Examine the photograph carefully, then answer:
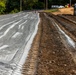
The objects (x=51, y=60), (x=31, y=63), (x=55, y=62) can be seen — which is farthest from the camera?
(x=51, y=60)

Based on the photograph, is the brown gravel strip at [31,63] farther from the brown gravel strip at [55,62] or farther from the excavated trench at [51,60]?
the brown gravel strip at [55,62]

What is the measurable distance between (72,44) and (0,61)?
5.20m

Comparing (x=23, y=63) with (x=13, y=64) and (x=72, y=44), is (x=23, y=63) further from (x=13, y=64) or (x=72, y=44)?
(x=72, y=44)

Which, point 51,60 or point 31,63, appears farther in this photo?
point 51,60

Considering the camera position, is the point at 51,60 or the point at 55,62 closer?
the point at 55,62

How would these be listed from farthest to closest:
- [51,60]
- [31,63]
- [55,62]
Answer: [51,60] → [55,62] → [31,63]

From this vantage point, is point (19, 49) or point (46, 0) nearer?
point (19, 49)

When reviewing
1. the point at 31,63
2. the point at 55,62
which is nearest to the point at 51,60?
the point at 55,62

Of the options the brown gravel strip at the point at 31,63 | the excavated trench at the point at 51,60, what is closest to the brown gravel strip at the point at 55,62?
the excavated trench at the point at 51,60

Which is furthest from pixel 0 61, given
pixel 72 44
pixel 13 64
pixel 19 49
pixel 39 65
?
pixel 72 44

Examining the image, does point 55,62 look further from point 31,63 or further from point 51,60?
point 31,63

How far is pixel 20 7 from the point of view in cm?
13800

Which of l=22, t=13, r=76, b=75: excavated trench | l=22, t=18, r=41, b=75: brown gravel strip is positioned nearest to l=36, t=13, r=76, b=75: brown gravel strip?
l=22, t=13, r=76, b=75: excavated trench

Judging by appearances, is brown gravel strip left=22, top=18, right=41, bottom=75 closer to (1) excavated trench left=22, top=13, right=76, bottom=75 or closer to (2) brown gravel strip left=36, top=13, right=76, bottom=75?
(1) excavated trench left=22, top=13, right=76, bottom=75
